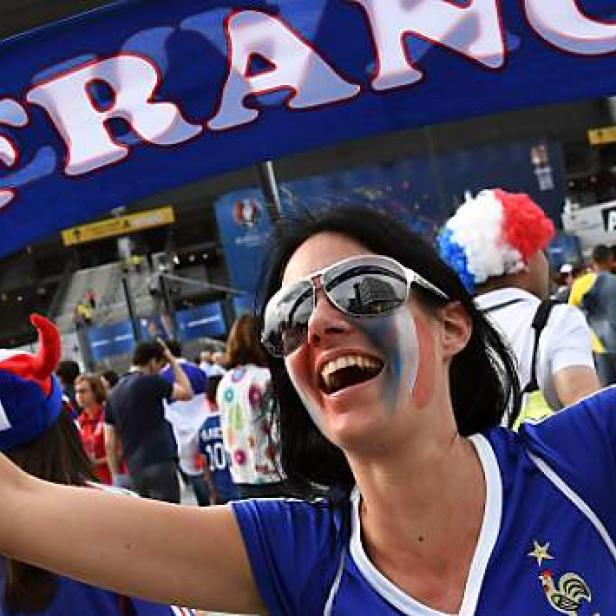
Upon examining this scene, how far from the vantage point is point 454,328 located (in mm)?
1481

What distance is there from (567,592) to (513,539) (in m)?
0.09

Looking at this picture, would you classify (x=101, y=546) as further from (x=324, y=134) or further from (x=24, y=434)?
(x=324, y=134)

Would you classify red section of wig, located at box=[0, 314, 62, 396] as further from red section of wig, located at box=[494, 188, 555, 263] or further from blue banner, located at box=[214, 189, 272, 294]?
blue banner, located at box=[214, 189, 272, 294]

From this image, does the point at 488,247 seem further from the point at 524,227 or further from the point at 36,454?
the point at 36,454

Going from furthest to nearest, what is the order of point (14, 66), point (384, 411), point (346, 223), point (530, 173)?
point (530, 173), point (14, 66), point (346, 223), point (384, 411)

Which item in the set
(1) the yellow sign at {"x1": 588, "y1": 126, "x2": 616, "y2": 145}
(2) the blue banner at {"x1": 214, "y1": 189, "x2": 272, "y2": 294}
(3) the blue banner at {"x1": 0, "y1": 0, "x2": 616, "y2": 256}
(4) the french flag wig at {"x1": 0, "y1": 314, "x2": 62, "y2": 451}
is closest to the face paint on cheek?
(3) the blue banner at {"x1": 0, "y1": 0, "x2": 616, "y2": 256}

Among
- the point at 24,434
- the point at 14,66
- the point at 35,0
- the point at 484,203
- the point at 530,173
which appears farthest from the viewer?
the point at 530,173

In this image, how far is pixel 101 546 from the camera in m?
1.40

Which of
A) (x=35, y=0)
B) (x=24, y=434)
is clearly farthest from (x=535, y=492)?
(x=35, y=0)

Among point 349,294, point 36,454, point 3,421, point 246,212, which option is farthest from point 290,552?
point 246,212

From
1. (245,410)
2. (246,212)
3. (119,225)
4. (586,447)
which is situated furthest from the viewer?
(119,225)

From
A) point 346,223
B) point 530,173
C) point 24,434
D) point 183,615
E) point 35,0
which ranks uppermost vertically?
point 346,223

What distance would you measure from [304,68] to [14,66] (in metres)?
0.47

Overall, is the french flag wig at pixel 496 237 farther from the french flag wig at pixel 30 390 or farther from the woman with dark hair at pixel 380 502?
the woman with dark hair at pixel 380 502
